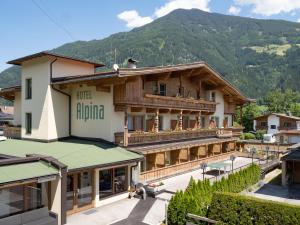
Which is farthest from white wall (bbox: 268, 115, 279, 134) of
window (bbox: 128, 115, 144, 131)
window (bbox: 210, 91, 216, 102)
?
window (bbox: 128, 115, 144, 131)

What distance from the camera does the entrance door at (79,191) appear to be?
18.3 m

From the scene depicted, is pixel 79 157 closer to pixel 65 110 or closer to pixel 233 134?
pixel 65 110

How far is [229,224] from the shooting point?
16.0 meters

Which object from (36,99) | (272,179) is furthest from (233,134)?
(36,99)

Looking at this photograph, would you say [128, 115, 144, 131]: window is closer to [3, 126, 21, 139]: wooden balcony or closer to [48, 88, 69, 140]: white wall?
[48, 88, 69, 140]: white wall

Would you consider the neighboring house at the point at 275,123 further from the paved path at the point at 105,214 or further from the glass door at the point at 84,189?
the glass door at the point at 84,189

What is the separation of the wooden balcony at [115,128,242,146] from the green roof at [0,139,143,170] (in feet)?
3.87

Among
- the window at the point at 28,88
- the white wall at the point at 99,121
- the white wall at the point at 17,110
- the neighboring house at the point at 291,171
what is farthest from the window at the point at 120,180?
the white wall at the point at 17,110

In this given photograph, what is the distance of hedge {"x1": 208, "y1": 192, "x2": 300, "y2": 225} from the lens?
48.3 ft

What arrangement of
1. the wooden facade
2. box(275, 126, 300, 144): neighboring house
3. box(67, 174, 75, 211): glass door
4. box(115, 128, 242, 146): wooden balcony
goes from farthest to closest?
1. the wooden facade
2. box(275, 126, 300, 144): neighboring house
3. box(115, 128, 242, 146): wooden balcony
4. box(67, 174, 75, 211): glass door

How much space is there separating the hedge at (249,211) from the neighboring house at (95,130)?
6812mm

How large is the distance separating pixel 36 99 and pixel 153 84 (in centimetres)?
1015

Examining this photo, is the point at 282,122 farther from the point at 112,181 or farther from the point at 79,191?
the point at 79,191

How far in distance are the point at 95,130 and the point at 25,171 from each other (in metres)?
9.00
